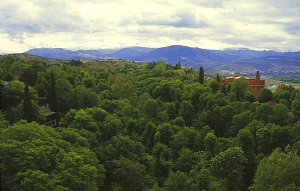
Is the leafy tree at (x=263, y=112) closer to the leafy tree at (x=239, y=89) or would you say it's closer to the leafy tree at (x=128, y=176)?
the leafy tree at (x=239, y=89)

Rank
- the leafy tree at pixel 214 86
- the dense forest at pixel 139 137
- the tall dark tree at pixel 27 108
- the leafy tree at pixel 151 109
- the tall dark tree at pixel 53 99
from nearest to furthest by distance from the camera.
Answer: the dense forest at pixel 139 137 < the tall dark tree at pixel 27 108 < the tall dark tree at pixel 53 99 < the leafy tree at pixel 151 109 < the leafy tree at pixel 214 86

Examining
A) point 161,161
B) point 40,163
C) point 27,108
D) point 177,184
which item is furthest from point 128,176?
point 27,108

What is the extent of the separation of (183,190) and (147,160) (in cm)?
2384

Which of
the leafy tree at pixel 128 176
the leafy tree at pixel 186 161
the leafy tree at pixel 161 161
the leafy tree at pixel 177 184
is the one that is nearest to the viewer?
the leafy tree at pixel 177 184

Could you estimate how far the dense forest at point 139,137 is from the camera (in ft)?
202

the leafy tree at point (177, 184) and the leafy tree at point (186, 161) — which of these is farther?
the leafy tree at point (186, 161)

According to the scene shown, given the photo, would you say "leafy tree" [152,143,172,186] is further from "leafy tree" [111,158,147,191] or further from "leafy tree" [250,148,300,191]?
"leafy tree" [250,148,300,191]

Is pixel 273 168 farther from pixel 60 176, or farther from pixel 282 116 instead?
pixel 282 116

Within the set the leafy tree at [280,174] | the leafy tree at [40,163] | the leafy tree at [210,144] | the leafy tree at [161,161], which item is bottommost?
the leafy tree at [161,161]

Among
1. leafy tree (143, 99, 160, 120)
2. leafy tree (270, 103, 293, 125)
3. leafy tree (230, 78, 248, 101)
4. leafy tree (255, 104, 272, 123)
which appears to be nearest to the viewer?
leafy tree (270, 103, 293, 125)

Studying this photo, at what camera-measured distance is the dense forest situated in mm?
61469

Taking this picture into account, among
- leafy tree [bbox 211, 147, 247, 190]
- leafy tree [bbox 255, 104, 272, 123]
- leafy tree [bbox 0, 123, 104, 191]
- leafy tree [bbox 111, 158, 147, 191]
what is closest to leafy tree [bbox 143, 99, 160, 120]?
leafy tree [bbox 255, 104, 272, 123]

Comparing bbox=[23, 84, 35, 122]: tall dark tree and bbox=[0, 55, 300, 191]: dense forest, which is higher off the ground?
bbox=[23, 84, 35, 122]: tall dark tree

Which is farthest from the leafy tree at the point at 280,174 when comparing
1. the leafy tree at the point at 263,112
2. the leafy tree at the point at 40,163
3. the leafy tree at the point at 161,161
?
the leafy tree at the point at 263,112
